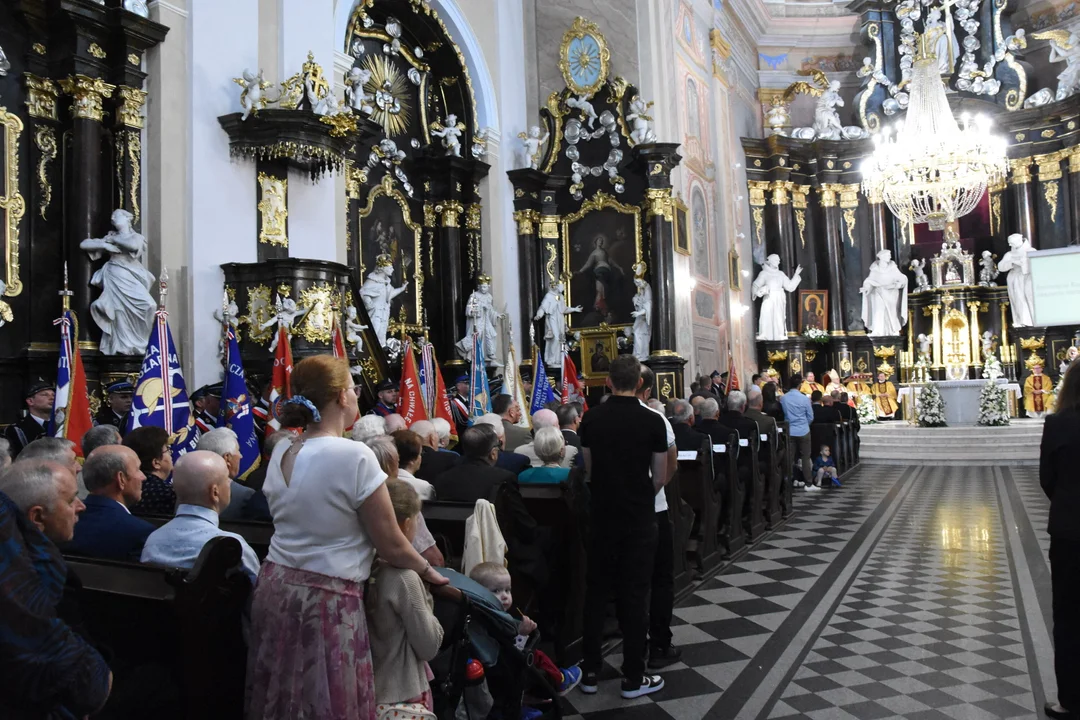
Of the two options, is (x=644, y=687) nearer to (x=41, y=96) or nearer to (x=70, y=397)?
(x=70, y=397)

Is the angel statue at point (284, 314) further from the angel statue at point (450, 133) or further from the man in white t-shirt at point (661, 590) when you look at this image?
the angel statue at point (450, 133)

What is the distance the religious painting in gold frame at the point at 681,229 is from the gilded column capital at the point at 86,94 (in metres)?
9.17

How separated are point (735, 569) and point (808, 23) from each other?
18.4 metres

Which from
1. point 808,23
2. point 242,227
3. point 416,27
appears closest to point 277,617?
point 242,227

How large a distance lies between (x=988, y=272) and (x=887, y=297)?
229 centimetres

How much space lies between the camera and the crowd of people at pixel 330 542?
5.95 feet

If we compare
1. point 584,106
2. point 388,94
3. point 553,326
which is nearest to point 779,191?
point 584,106

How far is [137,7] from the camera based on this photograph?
8523mm

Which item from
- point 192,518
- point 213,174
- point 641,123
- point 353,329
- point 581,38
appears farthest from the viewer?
point 581,38

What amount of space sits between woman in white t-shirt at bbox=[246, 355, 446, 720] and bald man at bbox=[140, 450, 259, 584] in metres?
0.35

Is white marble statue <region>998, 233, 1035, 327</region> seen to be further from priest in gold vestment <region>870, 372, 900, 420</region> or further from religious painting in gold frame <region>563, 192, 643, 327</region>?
religious painting in gold frame <region>563, 192, 643, 327</region>

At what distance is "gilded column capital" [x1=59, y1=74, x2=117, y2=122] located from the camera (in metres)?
8.12

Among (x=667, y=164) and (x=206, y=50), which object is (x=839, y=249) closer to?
(x=667, y=164)

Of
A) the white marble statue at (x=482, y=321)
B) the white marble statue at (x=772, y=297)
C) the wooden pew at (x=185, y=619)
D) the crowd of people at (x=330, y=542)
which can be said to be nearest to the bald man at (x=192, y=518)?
the crowd of people at (x=330, y=542)
